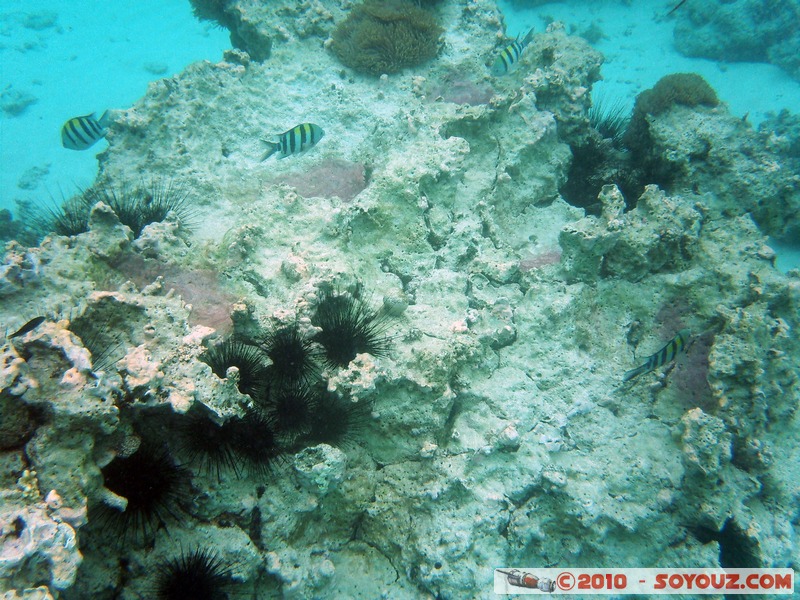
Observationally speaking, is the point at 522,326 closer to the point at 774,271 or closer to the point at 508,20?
the point at 774,271

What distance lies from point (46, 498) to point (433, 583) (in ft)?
7.91

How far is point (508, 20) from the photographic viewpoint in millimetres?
15836

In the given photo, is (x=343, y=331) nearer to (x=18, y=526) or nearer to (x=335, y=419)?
(x=335, y=419)

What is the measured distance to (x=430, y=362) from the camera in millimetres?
3088

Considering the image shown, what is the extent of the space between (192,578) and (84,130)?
5023 millimetres

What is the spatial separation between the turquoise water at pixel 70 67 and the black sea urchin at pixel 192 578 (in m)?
12.2

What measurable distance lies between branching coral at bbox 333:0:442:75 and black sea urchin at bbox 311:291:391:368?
4.15 m

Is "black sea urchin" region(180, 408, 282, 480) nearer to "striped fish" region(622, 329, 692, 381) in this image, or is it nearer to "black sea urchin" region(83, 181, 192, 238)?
"black sea urchin" region(83, 181, 192, 238)

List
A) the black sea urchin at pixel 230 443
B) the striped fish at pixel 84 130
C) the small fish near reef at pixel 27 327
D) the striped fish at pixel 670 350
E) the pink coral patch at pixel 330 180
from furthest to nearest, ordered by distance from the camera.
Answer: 1. the striped fish at pixel 84 130
2. the pink coral patch at pixel 330 180
3. the striped fish at pixel 670 350
4. the black sea urchin at pixel 230 443
5. the small fish near reef at pixel 27 327

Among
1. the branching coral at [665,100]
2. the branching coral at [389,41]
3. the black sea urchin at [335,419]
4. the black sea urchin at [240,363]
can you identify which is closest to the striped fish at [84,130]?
the branching coral at [389,41]

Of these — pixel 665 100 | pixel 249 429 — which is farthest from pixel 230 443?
pixel 665 100

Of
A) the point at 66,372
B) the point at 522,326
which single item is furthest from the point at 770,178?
the point at 66,372

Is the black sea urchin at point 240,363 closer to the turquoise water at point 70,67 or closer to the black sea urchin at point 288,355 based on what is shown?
the black sea urchin at point 288,355

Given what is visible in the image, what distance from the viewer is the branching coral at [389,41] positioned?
18.5ft
